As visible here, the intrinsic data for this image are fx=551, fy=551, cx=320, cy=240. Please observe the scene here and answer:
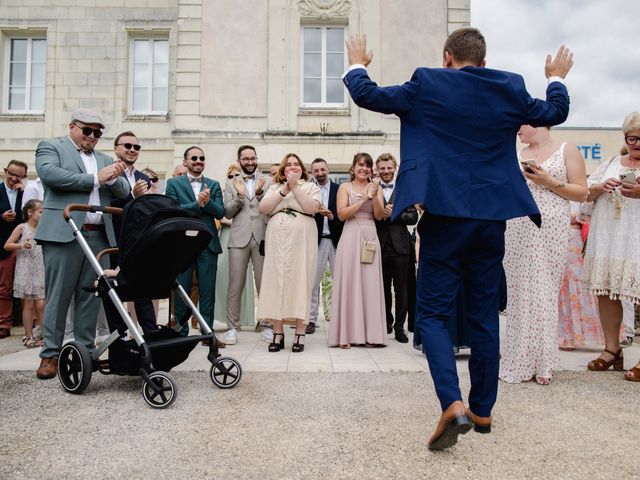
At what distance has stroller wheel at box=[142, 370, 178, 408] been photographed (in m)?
3.42

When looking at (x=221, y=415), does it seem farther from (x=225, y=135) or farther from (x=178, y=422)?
(x=225, y=135)

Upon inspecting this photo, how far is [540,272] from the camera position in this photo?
426 centimetres

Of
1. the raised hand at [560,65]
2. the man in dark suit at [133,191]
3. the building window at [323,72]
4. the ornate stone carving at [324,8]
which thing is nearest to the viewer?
the raised hand at [560,65]

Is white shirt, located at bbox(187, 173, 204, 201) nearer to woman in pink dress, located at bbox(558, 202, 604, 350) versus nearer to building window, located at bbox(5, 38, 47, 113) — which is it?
woman in pink dress, located at bbox(558, 202, 604, 350)

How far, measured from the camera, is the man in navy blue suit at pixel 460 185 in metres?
2.70

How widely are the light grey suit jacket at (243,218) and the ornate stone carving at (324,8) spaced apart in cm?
869

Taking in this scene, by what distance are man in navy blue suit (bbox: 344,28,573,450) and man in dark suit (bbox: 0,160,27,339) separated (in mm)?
5719

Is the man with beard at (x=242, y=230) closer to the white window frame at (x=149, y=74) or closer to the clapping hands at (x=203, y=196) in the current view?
the clapping hands at (x=203, y=196)

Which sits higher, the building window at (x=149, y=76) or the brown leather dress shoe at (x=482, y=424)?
the building window at (x=149, y=76)

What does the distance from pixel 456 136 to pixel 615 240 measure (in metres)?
2.65

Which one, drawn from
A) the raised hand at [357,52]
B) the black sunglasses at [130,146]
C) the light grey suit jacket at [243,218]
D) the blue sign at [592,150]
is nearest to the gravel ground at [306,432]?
the raised hand at [357,52]

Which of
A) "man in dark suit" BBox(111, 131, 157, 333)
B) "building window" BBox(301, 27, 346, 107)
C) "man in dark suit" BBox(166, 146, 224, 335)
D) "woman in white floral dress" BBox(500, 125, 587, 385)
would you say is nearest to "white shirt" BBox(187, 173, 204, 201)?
"man in dark suit" BBox(166, 146, 224, 335)

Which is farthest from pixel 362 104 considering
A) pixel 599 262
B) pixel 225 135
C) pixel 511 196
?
pixel 225 135

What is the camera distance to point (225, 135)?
44.1 feet
